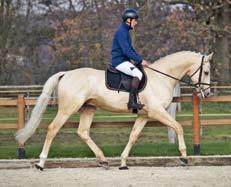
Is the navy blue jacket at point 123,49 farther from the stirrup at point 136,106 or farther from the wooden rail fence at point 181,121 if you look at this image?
the wooden rail fence at point 181,121

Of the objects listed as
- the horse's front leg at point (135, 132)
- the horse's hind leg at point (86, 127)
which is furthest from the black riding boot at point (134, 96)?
the horse's hind leg at point (86, 127)

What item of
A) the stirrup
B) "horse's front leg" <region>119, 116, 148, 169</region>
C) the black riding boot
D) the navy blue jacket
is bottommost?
"horse's front leg" <region>119, 116, 148, 169</region>

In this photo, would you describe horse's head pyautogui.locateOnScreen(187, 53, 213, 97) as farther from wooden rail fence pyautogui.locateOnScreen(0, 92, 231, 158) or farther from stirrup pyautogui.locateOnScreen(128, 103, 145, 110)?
stirrup pyautogui.locateOnScreen(128, 103, 145, 110)

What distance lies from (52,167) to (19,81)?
2235cm

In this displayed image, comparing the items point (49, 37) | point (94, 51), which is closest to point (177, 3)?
point (94, 51)

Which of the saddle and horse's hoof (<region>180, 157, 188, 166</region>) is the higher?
the saddle

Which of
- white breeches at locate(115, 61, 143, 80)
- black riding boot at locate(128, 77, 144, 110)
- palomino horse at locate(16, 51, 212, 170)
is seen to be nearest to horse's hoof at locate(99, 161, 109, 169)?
palomino horse at locate(16, 51, 212, 170)

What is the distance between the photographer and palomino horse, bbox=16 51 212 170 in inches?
418

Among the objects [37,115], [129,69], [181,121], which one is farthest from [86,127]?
[181,121]

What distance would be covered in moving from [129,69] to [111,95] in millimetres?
559

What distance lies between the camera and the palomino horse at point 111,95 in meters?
10.6

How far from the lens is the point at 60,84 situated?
10805mm

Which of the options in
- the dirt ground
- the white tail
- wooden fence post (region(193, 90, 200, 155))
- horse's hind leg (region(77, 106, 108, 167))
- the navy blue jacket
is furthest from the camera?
wooden fence post (region(193, 90, 200, 155))

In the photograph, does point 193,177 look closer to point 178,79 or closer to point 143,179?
point 143,179
